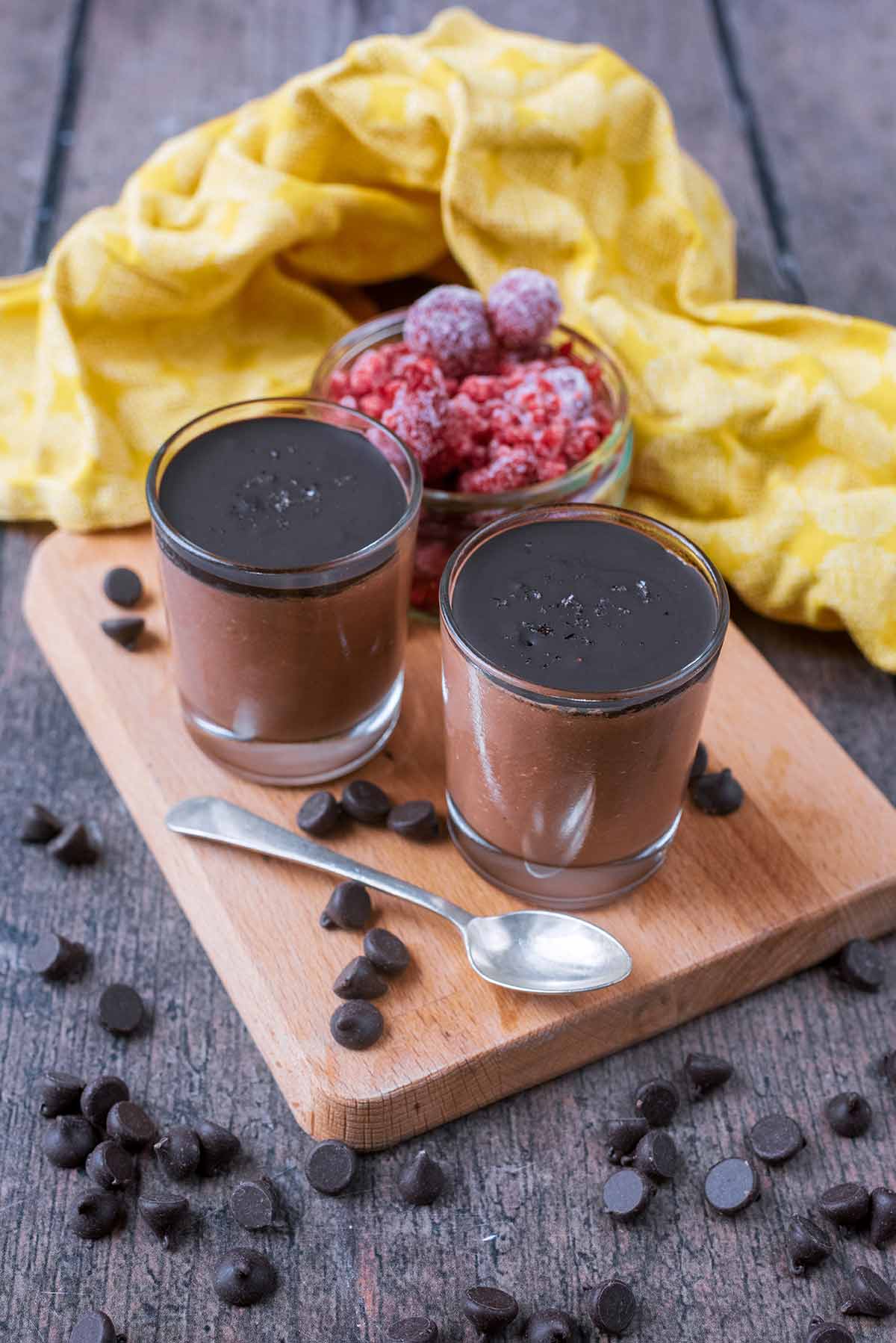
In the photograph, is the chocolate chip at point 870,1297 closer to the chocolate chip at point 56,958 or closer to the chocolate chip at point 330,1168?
the chocolate chip at point 330,1168

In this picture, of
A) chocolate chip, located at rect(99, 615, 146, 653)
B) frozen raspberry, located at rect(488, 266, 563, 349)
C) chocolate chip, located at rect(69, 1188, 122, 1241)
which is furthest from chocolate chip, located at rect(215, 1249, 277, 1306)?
frozen raspberry, located at rect(488, 266, 563, 349)

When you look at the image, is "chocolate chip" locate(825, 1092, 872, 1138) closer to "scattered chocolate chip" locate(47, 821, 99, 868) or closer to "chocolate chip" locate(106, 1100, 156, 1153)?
"chocolate chip" locate(106, 1100, 156, 1153)

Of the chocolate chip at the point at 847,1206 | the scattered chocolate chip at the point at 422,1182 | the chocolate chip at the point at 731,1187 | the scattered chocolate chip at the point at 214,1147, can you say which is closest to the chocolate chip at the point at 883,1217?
the chocolate chip at the point at 847,1206

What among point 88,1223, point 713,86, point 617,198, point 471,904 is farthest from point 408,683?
point 713,86

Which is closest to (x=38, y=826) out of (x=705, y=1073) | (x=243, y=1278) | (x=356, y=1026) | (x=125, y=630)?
(x=125, y=630)

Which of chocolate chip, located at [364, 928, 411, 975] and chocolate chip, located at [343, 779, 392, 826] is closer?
chocolate chip, located at [364, 928, 411, 975]
